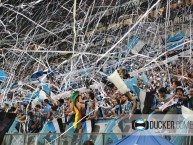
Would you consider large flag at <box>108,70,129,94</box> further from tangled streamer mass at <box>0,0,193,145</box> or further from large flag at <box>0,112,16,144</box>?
large flag at <box>0,112,16,144</box>

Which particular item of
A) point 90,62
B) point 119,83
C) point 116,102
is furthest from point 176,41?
point 90,62

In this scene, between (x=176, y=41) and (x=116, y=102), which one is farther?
(x=176, y=41)

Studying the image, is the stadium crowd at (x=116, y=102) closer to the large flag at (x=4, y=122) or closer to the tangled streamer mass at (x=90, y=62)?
the tangled streamer mass at (x=90, y=62)

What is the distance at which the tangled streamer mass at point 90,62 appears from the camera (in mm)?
7410

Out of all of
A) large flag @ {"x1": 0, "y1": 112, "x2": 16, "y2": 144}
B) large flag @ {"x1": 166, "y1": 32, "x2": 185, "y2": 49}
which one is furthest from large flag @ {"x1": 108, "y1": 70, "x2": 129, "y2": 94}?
large flag @ {"x1": 0, "y1": 112, "x2": 16, "y2": 144}

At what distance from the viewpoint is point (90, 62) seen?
919cm

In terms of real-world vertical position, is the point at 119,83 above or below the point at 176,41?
below

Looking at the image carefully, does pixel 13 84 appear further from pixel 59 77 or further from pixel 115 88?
pixel 115 88

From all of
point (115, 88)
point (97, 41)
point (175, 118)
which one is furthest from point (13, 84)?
point (175, 118)

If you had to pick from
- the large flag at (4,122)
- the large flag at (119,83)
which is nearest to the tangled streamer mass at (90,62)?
the large flag at (119,83)

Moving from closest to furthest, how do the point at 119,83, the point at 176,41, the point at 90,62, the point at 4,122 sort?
the point at 4,122, the point at 119,83, the point at 176,41, the point at 90,62

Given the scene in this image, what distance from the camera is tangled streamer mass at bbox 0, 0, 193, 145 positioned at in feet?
24.3

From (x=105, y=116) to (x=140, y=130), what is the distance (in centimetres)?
335

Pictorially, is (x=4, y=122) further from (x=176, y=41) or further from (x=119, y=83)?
(x=176, y=41)
